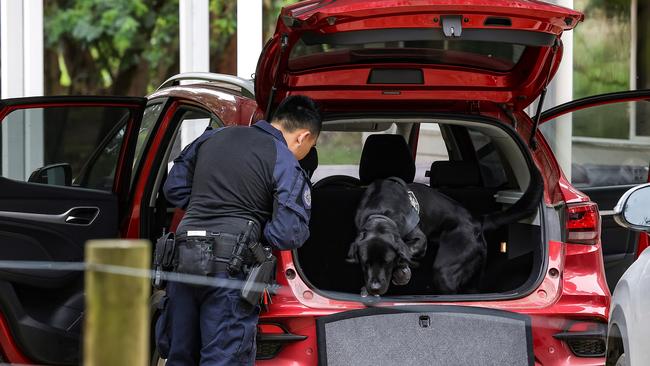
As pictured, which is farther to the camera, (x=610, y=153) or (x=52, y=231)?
(x=610, y=153)

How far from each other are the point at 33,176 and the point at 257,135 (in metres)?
1.56

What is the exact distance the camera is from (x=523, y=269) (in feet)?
19.9

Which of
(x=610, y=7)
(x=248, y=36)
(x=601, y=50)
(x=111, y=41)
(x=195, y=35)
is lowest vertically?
(x=248, y=36)

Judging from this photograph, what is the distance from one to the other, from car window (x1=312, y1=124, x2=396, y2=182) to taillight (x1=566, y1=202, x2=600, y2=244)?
1933 millimetres

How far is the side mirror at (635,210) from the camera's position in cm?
412

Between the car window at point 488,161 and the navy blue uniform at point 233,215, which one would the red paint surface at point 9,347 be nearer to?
the navy blue uniform at point 233,215

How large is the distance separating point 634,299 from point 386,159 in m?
2.04

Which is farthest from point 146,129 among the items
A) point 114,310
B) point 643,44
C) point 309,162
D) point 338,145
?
point 643,44

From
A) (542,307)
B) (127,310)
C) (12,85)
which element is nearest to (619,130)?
(12,85)

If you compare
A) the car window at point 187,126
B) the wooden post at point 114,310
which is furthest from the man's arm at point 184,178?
the wooden post at point 114,310

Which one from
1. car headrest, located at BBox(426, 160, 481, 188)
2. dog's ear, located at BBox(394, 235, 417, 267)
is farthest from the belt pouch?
car headrest, located at BBox(426, 160, 481, 188)

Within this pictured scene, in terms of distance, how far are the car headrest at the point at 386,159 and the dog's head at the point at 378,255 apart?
0.48m

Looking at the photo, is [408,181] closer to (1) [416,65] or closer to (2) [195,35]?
(1) [416,65]

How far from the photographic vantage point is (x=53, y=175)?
6.31 m
